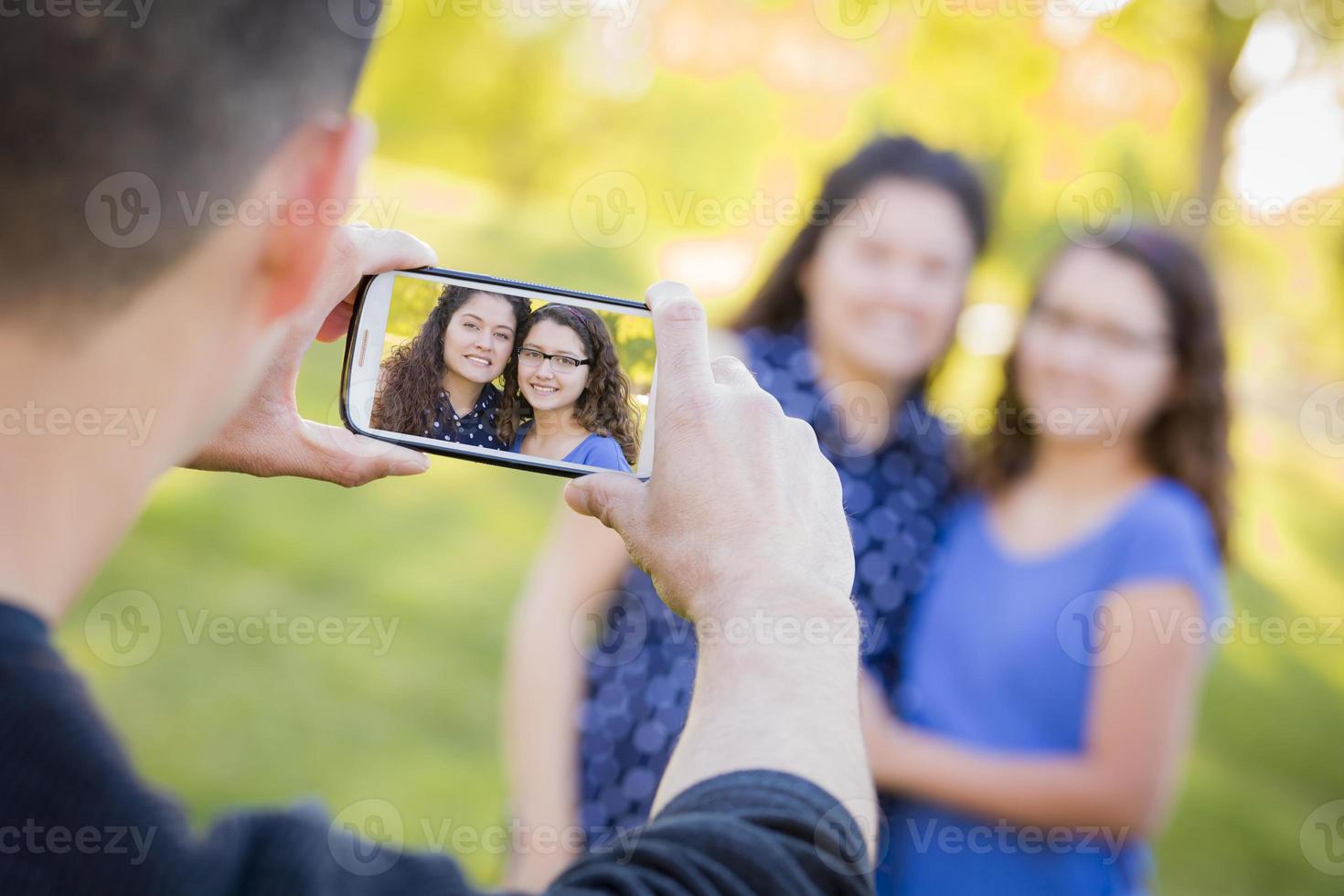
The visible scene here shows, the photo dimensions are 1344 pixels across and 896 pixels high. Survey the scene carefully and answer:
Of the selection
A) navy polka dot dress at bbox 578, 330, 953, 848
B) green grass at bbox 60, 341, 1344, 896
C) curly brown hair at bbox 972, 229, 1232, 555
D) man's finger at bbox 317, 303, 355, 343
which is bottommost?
green grass at bbox 60, 341, 1344, 896

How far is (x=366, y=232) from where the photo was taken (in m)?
1.55

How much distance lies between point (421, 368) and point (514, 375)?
144mm

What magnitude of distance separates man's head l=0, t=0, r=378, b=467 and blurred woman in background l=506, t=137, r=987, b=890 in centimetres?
164

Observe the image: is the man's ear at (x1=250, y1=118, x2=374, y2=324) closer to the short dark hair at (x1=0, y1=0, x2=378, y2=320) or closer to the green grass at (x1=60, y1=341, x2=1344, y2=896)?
the short dark hair at (x1=0, y1=0, x2=378, y2=320)

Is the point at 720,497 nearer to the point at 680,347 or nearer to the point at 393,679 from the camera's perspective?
the point at 680,347

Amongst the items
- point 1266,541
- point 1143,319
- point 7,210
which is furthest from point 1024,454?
point 1266,541

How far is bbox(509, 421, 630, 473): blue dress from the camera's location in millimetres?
1527

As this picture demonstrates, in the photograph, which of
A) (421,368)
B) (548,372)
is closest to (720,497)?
(548,372)

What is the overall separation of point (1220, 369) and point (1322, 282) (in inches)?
829

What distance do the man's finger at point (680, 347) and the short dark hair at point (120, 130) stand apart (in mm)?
614

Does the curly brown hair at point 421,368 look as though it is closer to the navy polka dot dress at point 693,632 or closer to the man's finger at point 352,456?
the man's finger at point 352,456

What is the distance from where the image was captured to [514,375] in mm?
1521

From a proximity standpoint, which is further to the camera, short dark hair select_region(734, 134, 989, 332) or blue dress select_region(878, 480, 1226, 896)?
short dark hair select_region(734, 134, 989, 332)

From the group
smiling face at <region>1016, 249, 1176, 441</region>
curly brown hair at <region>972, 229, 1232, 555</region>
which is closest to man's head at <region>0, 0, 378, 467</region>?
smiling face at <region>1016, 249, 1176, 441</region>
